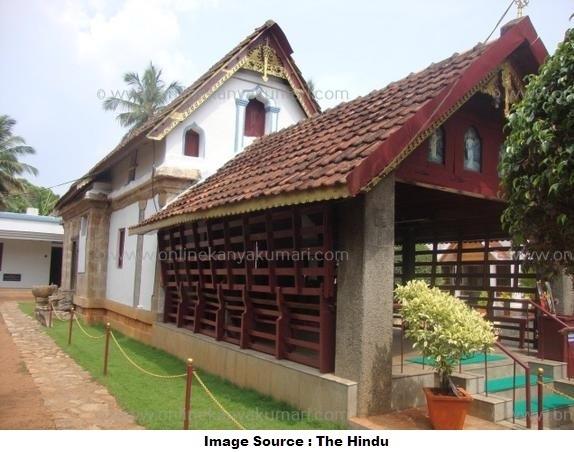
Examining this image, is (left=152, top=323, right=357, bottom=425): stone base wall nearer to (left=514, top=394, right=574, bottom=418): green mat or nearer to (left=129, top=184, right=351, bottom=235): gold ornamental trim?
(left=129, top=184, right=351, bottom=235): gold ornamental trim

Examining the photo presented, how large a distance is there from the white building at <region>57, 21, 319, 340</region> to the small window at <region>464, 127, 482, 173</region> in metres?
6.17

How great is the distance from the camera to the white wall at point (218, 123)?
11.8 meters

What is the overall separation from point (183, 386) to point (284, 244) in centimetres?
267

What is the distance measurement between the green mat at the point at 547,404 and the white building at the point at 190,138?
7.65 metres

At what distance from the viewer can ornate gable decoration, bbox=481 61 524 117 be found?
22.8 feet

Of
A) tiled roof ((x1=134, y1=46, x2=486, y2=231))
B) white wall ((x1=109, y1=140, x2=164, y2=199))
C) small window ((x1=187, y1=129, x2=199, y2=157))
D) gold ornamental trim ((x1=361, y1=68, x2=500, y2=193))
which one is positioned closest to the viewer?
gold ornamental trim ((x1=361, y1=68, x2=500, y2=193))

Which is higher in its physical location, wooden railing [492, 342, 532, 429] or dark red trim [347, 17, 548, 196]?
dark red trim [347, 17, 548, 196]

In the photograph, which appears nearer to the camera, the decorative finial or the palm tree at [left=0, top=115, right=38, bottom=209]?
the decorative finial

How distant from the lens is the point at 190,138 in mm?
12109

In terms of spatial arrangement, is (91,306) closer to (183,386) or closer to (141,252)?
(141,252)

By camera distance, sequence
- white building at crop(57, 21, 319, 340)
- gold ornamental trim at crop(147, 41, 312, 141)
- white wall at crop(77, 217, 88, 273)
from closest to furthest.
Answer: gold ornamental trim at crop(147, 41, 312, 141)
white building at crop(57, 21, 319, 340)
white wall at crop(77, 217, 88, 273)

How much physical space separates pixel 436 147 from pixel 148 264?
7.87 meters

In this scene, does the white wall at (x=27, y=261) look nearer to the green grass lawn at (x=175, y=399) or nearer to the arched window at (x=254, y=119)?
the green grass lawn at (x=175, y=399)

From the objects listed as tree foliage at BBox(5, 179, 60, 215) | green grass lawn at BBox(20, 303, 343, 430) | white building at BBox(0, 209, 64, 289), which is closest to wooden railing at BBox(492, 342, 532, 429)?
green grass lawn at BBox(20, 303, 343, 430)
